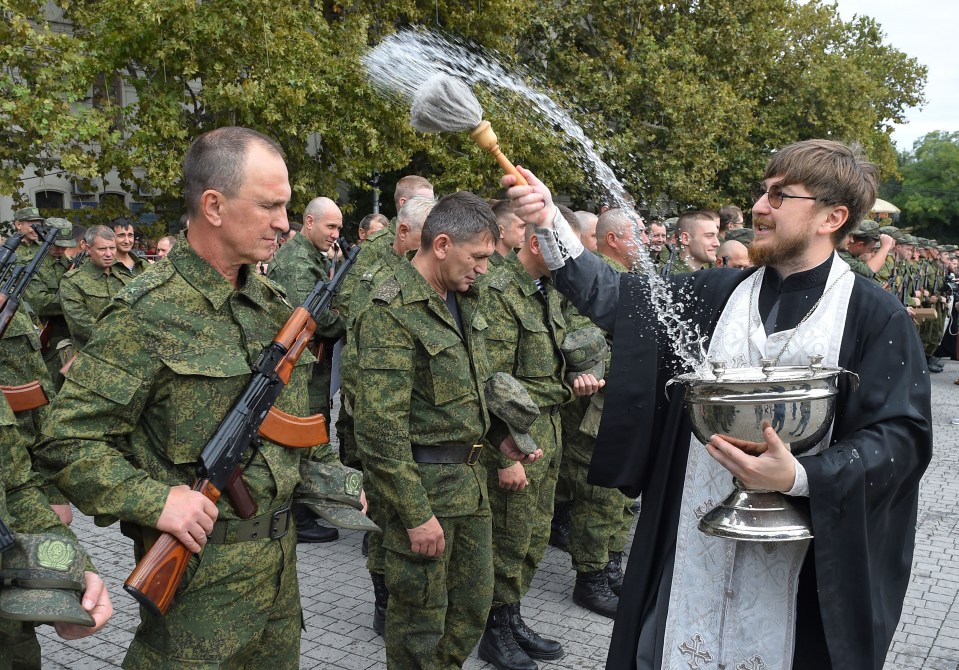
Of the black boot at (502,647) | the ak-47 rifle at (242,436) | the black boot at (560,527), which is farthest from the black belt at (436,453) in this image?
the black boot at (560,527)

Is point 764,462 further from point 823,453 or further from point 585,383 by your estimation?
point 585,383

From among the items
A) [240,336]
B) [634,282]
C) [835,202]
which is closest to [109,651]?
[240,336]

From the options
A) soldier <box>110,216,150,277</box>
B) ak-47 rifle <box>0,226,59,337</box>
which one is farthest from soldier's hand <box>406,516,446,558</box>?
soldier <box>110,216,150,277</box>

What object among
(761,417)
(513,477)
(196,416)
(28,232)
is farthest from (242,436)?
(28,232)

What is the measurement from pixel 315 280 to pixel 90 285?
10.8ft

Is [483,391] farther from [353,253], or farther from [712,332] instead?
[712,332]

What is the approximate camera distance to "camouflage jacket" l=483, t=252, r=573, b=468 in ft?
16.7

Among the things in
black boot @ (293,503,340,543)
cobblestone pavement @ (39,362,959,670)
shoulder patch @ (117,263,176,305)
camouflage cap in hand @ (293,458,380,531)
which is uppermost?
shoulder patch @ (117,263,176,305)

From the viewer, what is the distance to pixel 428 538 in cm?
381

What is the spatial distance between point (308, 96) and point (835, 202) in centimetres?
1461

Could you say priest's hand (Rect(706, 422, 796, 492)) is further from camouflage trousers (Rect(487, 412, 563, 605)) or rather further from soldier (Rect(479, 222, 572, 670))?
camouflage trousers (Rect(487, 412, 563, 605))

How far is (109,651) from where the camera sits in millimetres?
4906

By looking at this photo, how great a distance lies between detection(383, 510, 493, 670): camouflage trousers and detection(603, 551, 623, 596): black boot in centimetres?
204

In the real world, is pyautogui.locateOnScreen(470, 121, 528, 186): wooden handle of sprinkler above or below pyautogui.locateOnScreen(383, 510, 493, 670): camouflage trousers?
above
